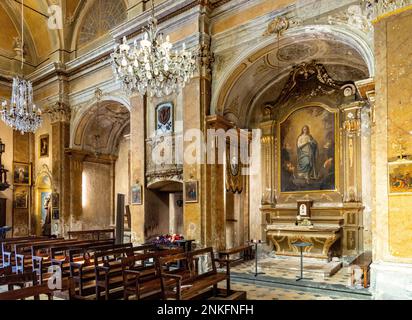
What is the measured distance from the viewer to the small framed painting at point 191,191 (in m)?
9.30

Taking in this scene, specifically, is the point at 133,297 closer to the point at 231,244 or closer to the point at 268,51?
the point at 231,244

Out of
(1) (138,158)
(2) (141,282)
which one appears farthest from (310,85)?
(2) (141,282)

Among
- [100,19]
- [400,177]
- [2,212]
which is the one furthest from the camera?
[2,212]

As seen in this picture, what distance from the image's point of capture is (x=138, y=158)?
36.4ft

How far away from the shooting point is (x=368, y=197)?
9648 millimetres

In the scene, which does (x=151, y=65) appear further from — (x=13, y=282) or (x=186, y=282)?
(x=13, y=282)

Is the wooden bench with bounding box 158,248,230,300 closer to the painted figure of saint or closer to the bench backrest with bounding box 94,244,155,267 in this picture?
the bench backrest with bounding box 94,244,155,267

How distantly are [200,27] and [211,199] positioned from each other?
15.2 ft

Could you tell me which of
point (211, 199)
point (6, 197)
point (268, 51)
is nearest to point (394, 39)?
point (268, 51)

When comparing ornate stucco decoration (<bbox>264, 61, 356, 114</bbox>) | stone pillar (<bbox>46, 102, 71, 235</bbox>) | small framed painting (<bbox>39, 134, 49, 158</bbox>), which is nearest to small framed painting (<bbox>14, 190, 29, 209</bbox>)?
small framed painting (<bbox>39, 134, 49, 158</bbox>)

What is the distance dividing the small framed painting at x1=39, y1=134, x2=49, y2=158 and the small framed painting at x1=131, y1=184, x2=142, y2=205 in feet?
20.9

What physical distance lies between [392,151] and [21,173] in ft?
48.8

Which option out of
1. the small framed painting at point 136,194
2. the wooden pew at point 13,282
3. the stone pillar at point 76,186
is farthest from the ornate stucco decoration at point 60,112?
the wooden pew at point 13,282

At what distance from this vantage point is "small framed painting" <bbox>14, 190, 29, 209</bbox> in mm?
15512
